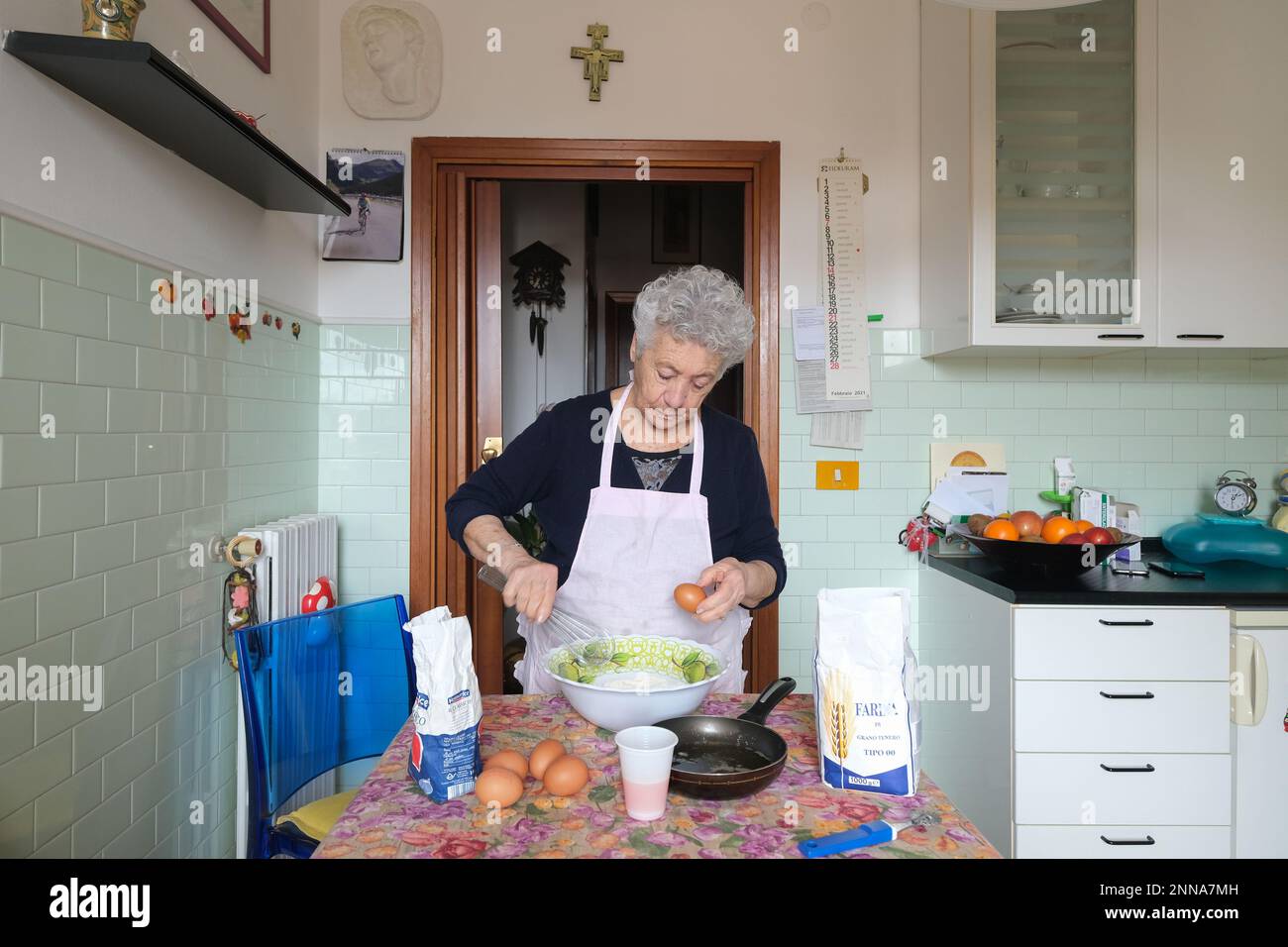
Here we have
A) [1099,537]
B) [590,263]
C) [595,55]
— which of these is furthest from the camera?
[590,263]

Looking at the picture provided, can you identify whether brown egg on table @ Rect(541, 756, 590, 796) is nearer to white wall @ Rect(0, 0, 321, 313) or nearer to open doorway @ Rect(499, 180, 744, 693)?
white wall @ Rect(0, 0, 321, 313)

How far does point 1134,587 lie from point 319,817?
2.18m

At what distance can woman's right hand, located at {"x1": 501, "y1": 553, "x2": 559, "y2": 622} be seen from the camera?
1433 mm

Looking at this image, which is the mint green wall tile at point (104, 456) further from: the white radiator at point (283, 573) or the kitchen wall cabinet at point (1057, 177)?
the kitchen wall cabinet at point (1057, 177)

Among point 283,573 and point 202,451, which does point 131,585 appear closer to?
point 202,451

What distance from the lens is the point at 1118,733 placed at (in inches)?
86.4

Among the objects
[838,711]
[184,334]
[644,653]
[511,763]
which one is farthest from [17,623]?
[838,711]

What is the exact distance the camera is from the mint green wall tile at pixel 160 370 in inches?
68.0

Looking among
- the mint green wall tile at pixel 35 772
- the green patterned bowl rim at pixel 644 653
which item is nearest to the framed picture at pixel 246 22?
the mint green wall tile at pixel 35 772

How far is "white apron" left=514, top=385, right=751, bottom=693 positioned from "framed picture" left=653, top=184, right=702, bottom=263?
10.7 feet

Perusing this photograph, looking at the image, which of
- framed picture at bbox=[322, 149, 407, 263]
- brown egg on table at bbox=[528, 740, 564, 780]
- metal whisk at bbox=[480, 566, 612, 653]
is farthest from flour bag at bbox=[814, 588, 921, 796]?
framed picture at bbox=[322, 149, 407, 263]

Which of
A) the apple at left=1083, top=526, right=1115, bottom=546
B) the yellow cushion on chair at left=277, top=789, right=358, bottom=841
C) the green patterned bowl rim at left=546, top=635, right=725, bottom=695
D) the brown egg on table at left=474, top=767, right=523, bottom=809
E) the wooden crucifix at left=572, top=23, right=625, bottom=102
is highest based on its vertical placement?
the wooden crucifix at left=572, top=23, right=625, bottom=102

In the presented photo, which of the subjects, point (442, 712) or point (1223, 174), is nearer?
point (442, 712)
